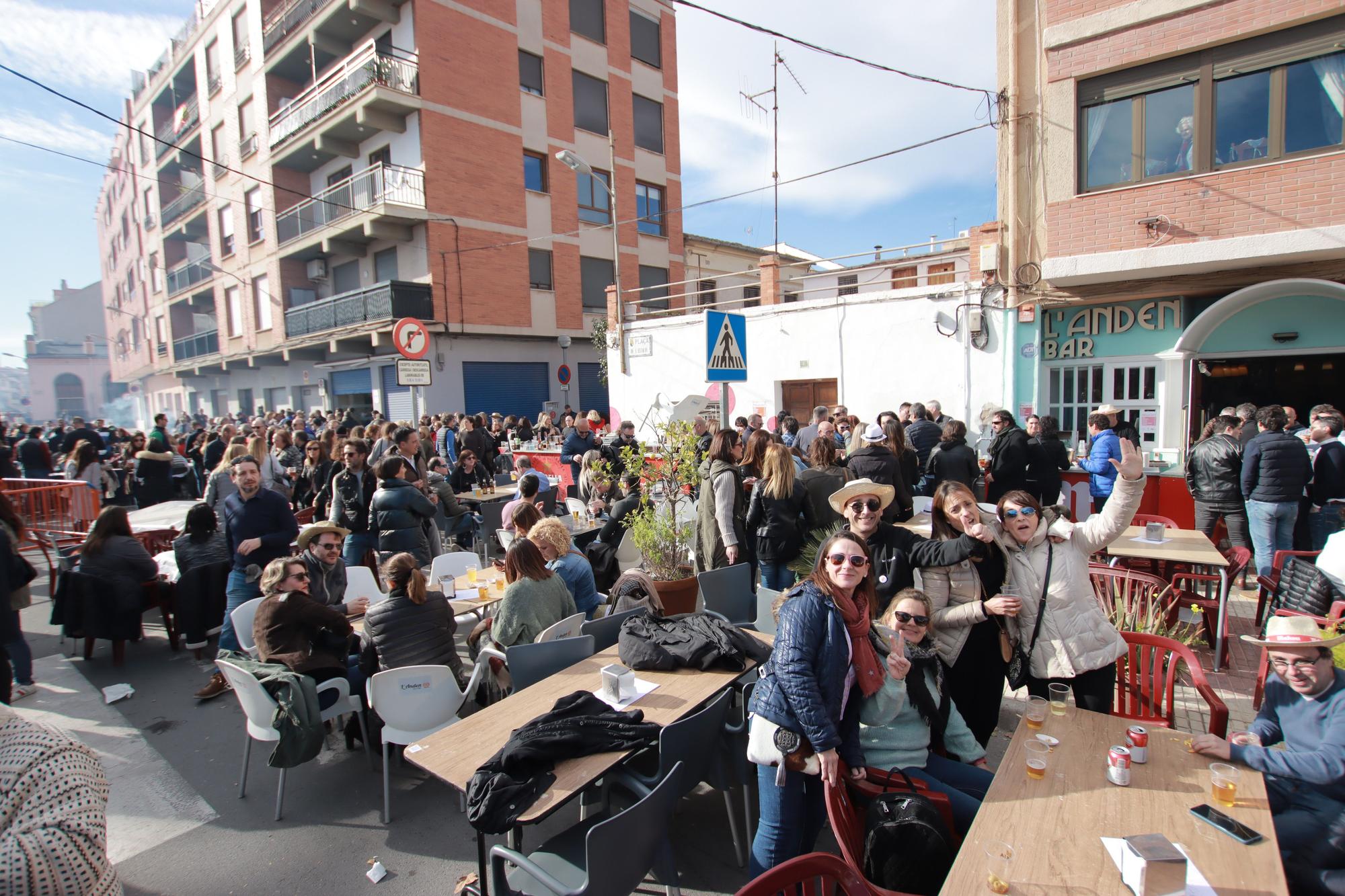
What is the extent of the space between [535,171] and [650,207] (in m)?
4.59

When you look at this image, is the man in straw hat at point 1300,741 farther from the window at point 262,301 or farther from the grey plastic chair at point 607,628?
the window at point 262,301

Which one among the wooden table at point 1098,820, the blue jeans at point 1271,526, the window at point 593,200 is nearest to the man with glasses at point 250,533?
the wooden table at point 1098,820

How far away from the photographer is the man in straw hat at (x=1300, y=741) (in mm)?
2400

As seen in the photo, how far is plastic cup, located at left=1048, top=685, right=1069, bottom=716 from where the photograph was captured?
289 cm

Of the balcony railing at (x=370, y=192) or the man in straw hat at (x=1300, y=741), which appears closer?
the man in straw hat at (x=1300, y=741)

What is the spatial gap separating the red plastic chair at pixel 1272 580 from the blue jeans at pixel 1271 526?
40cm

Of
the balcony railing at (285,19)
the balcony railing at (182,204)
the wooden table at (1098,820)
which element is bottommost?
the wooden table at (1098,820)

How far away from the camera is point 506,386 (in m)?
19.3

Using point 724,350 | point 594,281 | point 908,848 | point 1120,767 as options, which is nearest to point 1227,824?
point 1120,767

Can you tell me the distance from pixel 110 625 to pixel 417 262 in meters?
13.8

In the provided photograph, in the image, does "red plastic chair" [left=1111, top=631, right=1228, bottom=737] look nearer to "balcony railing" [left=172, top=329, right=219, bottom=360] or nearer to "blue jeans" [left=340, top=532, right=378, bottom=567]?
"blue jeans" [left=340, top=532, right=378, bottom=567]

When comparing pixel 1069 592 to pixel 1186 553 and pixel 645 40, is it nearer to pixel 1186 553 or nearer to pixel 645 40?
pixel 1186 553

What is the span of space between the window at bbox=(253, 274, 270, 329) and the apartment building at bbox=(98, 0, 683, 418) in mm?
72

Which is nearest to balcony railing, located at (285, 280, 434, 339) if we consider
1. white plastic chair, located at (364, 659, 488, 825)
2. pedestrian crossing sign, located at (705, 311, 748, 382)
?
pedestrian crossing sign, located at (705, 311, 748, 382)
